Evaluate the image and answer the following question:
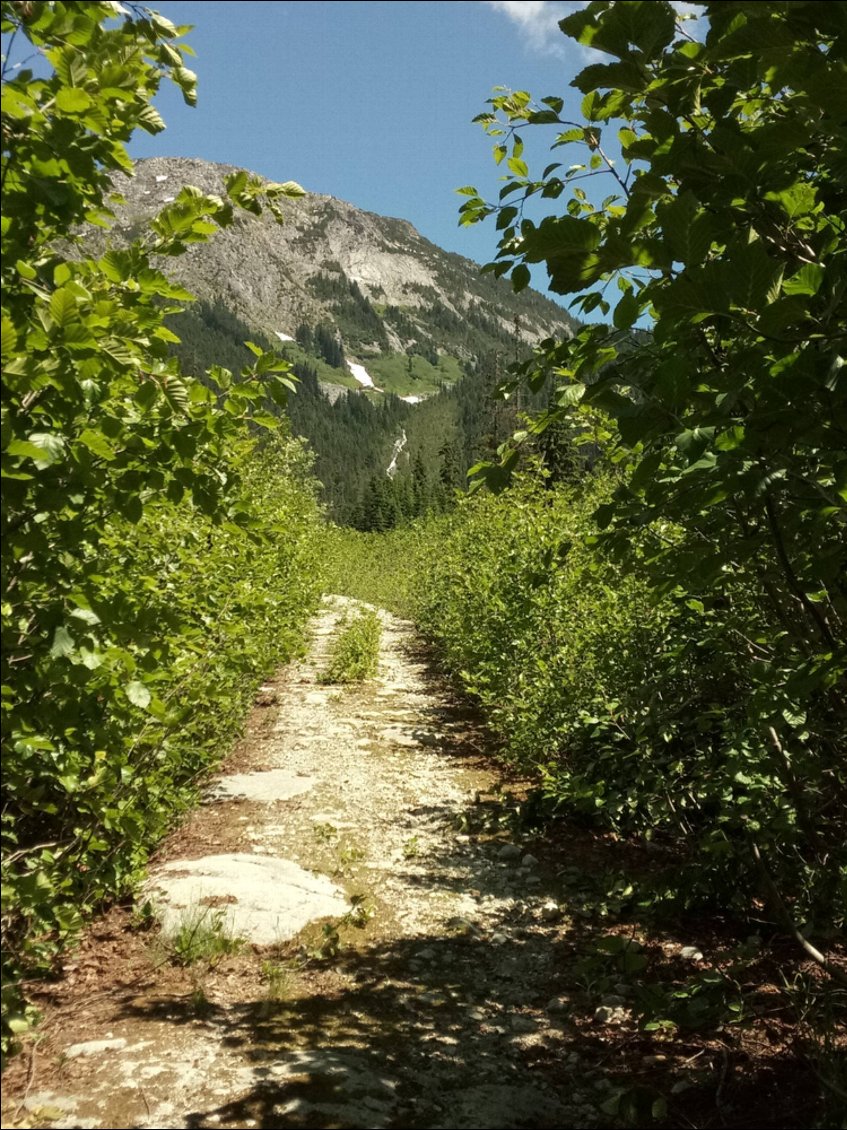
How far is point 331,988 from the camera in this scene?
3.86 m

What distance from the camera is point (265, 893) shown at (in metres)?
4.75

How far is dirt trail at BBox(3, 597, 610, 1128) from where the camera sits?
2723 millimetres

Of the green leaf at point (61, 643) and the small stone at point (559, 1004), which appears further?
the small stone at point (559, 1004)

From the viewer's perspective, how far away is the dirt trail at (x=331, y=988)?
107 inches

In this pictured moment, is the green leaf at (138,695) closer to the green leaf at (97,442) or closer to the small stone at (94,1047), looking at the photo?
the green leaf at (97,442)

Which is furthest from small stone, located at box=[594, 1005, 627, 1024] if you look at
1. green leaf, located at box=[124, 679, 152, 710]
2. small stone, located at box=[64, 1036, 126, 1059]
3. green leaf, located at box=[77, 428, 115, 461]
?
green leaf, located at box=[77, 428, 115, 461]

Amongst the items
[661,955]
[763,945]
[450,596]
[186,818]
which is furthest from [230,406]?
[450,596]

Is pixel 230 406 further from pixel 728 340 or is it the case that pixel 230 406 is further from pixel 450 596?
pixel 450 596

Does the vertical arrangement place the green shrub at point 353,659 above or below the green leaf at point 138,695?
below

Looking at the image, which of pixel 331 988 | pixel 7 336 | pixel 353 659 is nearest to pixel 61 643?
pixel 7 336

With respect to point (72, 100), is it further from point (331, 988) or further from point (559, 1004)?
point (559, 1004)

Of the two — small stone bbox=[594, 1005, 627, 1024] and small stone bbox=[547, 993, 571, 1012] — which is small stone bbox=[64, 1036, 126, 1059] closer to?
small stone bbox=[547, 993, 571, 1012]

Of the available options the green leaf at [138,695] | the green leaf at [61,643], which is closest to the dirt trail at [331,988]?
the green leaf at [138,695]

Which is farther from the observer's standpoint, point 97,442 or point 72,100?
point 97,442
